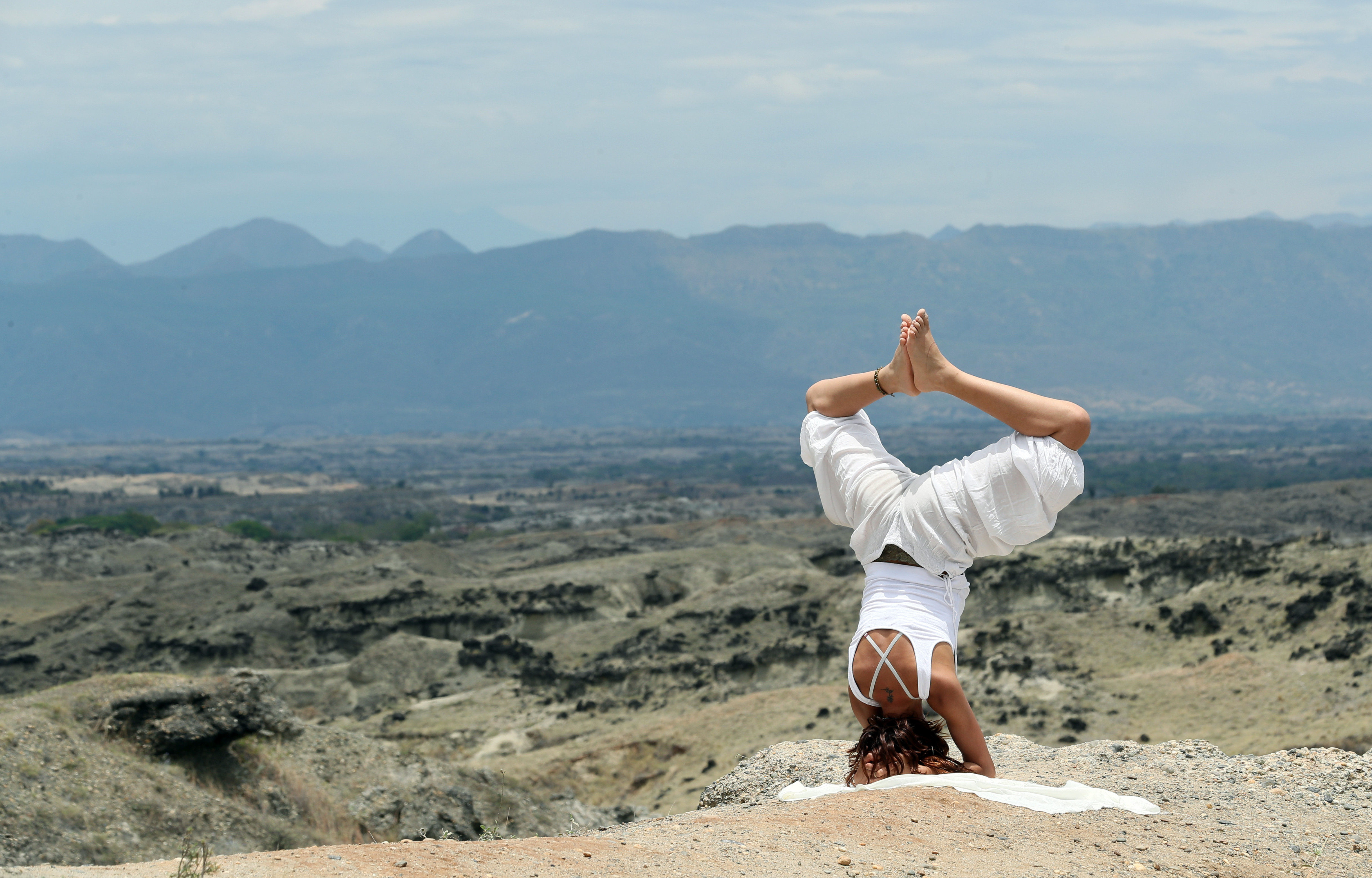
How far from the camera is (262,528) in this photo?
98.4 m

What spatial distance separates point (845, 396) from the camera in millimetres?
7668

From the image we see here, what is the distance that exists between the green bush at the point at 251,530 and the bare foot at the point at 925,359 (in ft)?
304

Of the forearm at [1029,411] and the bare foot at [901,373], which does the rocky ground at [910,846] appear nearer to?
the forearm at [1029,411]

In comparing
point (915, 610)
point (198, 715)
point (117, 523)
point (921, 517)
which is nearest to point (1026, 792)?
point (915, 610)

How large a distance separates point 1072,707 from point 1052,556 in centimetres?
1654

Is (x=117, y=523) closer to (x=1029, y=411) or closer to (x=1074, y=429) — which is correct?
(x=1029, y=411)

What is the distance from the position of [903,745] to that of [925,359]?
244 cm

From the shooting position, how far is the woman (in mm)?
6977

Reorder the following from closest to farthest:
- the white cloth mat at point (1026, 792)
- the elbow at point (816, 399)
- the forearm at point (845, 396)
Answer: the white cloth mat at point (1026, 792), the forearm at point (845, 396), the elbow at point (816, 399)

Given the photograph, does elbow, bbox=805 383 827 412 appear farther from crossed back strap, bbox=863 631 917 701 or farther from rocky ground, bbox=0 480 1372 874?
rocky ground, bbox=0 480 1372 874

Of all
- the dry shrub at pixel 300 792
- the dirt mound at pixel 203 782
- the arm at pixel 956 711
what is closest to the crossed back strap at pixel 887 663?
the arm at pixel 956 711

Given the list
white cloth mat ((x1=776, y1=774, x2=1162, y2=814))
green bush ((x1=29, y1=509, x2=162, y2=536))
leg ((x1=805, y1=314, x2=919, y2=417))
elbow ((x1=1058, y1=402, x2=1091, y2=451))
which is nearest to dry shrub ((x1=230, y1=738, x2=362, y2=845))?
white cloth mat ((x1=776, y1=774, x2=1162, y2=814))

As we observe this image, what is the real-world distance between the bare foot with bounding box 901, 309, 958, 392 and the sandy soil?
2449 millimetres

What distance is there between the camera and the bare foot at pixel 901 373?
723 cm
